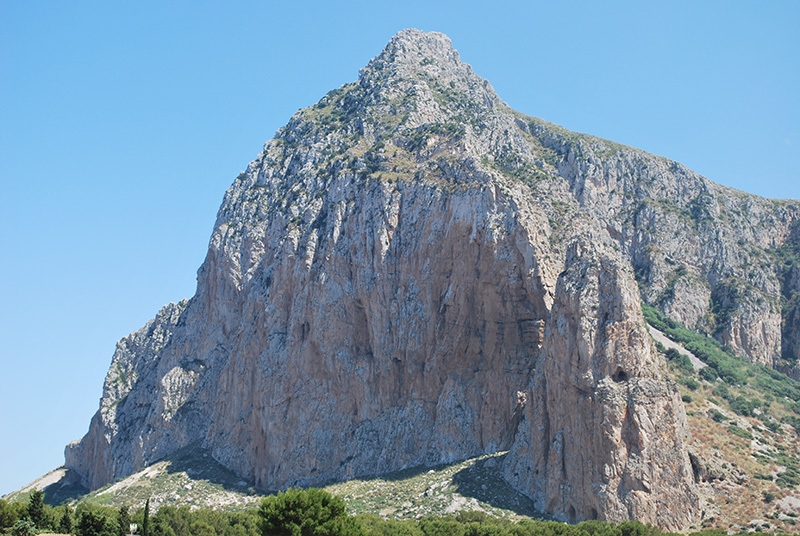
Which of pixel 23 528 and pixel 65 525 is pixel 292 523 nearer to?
pixel 23 528

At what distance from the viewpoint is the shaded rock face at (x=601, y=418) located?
279 feet

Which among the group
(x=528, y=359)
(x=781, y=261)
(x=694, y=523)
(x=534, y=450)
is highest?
(x=781, y=261)

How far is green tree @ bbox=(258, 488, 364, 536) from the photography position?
68.0m

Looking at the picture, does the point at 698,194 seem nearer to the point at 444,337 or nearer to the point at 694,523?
the point at 444,337

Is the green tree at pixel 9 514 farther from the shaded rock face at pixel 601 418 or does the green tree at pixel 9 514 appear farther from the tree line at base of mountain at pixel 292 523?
the shaded rock face at pixel 601 418

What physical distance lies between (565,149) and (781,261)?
128 feet

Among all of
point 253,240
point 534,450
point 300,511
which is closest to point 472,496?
point 534,450

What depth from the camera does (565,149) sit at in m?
162

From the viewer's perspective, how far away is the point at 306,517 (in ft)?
225

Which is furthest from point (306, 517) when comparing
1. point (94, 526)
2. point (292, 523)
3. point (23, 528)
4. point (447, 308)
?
point (447, 308)

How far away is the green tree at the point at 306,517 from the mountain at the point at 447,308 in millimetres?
26792

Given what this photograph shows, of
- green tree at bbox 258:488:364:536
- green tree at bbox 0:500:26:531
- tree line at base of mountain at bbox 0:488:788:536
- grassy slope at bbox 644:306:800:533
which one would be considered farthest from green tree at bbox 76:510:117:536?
grassy slope at bbox 644:306:800:533

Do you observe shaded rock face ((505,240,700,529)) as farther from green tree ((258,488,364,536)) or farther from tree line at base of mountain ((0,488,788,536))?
green tree ((258,488,364,536))

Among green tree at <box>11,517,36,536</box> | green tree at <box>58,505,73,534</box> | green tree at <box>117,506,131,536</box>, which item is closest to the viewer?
green tree at <box>11,517,36,536</box>
